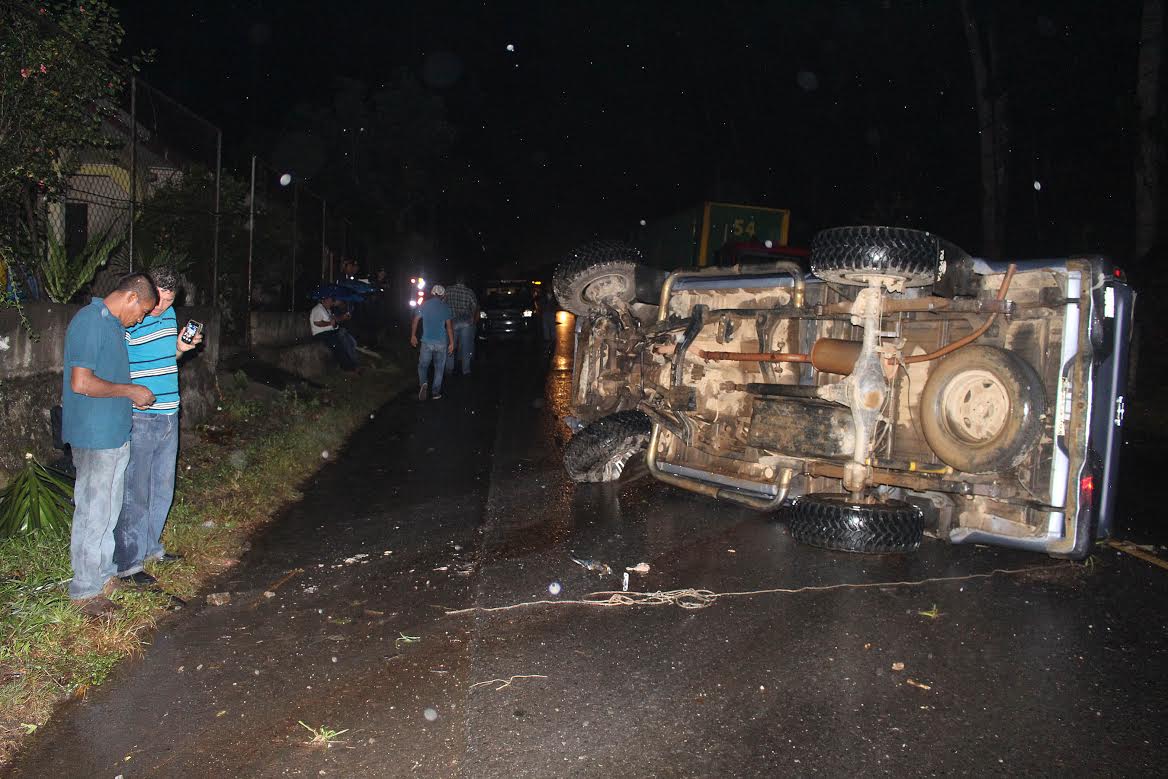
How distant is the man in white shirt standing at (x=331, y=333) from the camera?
13633 millimetres

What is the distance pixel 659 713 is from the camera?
3584 millimetres

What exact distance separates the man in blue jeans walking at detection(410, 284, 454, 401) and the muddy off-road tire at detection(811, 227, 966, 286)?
8.17 m

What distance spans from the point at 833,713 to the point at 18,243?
21.3ft

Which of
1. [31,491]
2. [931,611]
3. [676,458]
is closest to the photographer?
[931,611]

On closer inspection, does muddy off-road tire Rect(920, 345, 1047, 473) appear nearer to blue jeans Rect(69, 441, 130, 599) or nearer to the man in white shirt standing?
blue jeans Rect(69, 441, 130, 599)

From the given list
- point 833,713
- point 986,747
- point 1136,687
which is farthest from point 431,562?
point 1136,687

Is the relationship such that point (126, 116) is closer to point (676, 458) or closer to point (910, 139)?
point (676, 458)

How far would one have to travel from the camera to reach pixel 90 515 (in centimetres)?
440

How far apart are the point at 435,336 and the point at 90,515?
8.33m

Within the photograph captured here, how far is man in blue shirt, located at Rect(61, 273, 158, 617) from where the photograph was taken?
4281 millimetres

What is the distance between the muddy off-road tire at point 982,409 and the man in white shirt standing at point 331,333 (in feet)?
34.3

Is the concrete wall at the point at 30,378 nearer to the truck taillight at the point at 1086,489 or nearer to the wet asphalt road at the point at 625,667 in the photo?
the wet asphalt road at the point at 625,667

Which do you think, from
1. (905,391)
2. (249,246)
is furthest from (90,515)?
(249,246)

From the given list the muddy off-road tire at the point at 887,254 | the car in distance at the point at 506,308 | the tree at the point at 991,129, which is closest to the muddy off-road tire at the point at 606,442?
the muddy off-road tire at the point at 887,254
